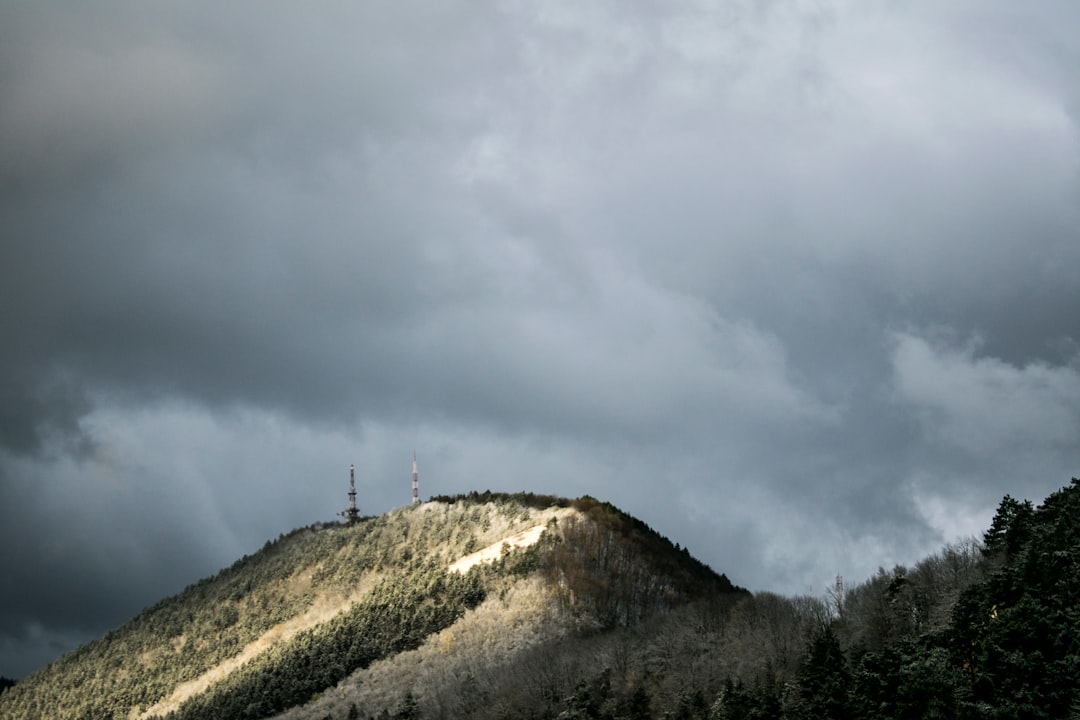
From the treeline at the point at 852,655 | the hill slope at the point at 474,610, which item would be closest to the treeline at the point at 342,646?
the hill slope at the point at 474,610

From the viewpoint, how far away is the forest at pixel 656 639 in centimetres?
8362

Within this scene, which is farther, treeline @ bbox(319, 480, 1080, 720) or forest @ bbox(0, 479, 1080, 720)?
forest @ bbox(0, 479, 1080, 720)

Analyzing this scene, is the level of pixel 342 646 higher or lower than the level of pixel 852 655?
higher

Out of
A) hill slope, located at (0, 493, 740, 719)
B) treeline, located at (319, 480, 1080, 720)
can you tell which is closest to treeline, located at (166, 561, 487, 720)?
hill slope, located at (0, 493, 740, 719)

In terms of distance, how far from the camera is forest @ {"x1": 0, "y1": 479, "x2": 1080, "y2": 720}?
3292 inches

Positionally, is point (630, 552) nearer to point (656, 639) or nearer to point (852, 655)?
point (656, 639)

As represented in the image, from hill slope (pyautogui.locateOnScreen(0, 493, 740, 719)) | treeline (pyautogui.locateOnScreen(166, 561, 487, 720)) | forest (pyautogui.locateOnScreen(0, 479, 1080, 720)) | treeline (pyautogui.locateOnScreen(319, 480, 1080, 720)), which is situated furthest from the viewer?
treeline (pyautogui.locateOnScreen(166, 561, 487, 720))

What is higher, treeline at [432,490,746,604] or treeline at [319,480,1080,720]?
treeline at [432,490,746,604]

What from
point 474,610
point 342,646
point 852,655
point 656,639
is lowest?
point 852,655

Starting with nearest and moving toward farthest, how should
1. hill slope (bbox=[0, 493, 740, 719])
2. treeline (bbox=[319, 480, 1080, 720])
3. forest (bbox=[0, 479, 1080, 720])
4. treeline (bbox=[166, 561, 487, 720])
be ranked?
1. treeline (bbox=[319, 480, 1080, 720])
2. forest (bbox=[0, 479, 1080, 720])
3. hill slope (bbox=[0, 493, 740, 719])
4. treeline (bbox=[166, 561, 487, 720])

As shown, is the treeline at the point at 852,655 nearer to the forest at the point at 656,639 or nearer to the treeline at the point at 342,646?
the forest at the point at 656,639

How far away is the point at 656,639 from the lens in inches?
5364

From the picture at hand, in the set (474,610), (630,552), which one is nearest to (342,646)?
(474,610)

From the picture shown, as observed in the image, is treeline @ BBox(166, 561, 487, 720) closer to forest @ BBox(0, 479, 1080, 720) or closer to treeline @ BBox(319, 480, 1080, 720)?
forest @ BBox(0, 479, 1080, 720)
